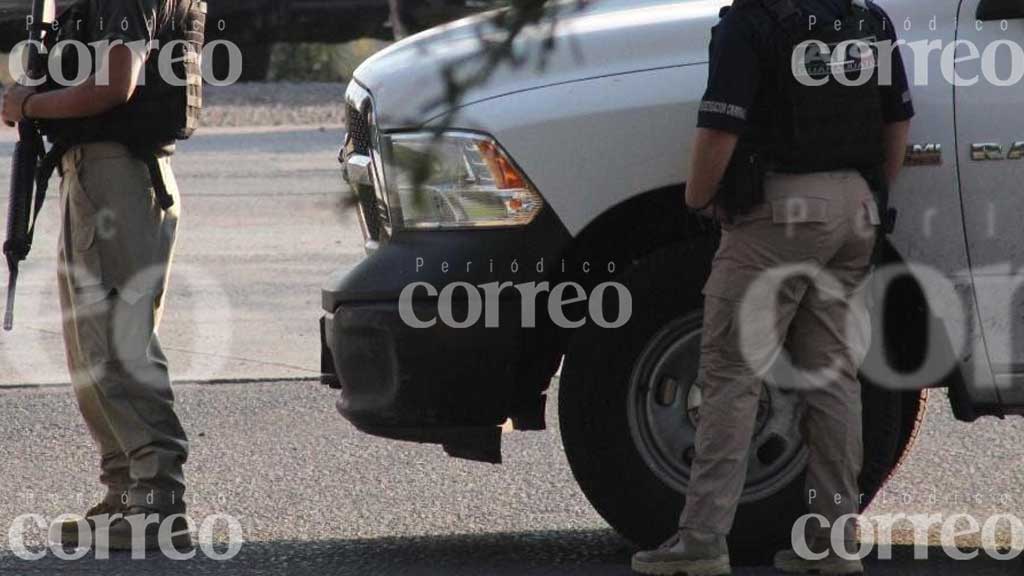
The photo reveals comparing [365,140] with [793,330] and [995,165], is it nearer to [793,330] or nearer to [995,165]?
[793,330]

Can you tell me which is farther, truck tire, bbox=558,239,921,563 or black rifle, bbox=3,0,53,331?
black rifle, bbox=3,0,53,331

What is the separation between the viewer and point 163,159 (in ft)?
16.4

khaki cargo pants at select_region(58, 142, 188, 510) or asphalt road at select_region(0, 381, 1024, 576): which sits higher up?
khaki cargo pants at select_region(58, 142, 188, 510)

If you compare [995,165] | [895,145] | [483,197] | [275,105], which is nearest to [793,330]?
[895,145]

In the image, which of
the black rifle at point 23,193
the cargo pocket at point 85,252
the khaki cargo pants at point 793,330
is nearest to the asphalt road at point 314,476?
the khaki cargo pants at point 793,330

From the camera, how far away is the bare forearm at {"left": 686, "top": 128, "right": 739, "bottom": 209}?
13.6 ft

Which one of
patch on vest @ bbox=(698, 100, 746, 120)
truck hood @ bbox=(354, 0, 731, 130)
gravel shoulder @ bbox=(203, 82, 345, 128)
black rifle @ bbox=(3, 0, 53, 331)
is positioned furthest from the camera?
gravel shoulder @ bbox=(203, 82, 345, 128)

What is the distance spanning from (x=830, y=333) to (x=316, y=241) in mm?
6481

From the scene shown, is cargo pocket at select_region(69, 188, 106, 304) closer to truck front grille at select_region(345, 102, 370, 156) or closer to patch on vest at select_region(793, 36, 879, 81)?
truck front grille at select_region(345, 102, 370, 156)

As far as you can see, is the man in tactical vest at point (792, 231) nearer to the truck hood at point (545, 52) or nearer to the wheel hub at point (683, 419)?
the wheel hub at point (683, 419)

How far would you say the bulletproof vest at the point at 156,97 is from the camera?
15.9 feet

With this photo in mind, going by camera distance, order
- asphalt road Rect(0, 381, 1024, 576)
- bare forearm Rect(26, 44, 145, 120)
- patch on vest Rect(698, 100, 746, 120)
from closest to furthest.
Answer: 1. patch on vest Rect(698, 100, 746, 120)
2. bare forearm Rect(26, 44, 145, 120)
3. asphalt road Rect(0, 381, 1024, 576)

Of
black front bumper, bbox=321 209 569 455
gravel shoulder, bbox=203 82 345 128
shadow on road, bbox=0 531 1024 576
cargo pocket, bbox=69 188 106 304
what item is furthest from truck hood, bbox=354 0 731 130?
gravel shoulder, bbox=203 82 345 128

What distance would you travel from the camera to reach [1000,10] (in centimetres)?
446
